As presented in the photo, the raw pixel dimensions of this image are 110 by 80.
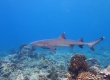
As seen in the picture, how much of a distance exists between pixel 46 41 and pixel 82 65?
6.68m

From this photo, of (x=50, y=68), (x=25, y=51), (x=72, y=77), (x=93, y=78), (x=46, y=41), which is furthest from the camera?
(x=25, y=51)

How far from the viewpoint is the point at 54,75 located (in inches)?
424

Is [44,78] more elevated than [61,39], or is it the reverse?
[61,39]

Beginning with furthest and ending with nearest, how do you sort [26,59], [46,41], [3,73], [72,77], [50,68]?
1. [26,59]
2. [46,41]
3. [50,68]
4. [3,73]
5. [72,77]

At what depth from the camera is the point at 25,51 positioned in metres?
18.1

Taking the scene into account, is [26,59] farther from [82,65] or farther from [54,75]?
[82,65]

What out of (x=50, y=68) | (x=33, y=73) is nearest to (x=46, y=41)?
(x=50, y=68)

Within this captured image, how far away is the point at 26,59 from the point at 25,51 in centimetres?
180

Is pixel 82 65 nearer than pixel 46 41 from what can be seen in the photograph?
Yes

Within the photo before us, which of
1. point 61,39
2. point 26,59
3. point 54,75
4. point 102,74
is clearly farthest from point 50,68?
point 102,74

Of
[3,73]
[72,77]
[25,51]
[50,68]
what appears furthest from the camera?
[25,51]

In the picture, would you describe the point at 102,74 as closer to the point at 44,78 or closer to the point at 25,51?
the point at 44,78

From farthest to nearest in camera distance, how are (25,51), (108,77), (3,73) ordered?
(25,51), (3,73), (108,77)

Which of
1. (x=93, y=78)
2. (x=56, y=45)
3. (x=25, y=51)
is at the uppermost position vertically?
(x=25, y=51)
